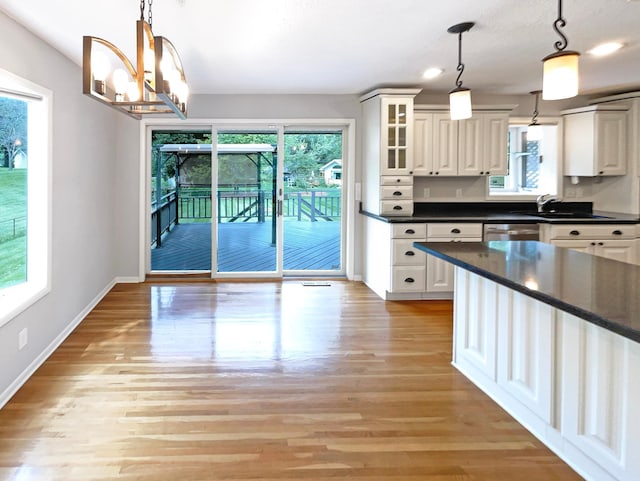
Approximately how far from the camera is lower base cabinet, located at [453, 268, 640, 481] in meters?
2.07

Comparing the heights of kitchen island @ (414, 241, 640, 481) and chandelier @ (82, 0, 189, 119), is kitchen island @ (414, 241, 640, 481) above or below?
below

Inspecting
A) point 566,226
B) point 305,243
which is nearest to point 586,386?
point 566,226

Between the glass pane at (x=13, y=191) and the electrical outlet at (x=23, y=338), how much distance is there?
337 millimetres

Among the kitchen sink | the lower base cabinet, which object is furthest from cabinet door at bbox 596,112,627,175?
the lower base cabinet

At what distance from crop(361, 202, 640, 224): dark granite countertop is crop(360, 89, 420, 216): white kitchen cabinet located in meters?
0.22

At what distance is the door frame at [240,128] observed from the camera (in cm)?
668

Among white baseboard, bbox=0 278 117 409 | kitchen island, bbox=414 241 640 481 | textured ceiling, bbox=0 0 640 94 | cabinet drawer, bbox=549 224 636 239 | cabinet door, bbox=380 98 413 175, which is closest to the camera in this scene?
kitchen island, bbox=414 241 640 481

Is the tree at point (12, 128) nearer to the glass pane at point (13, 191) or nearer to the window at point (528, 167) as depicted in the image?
the glass pane at point (13, 191)

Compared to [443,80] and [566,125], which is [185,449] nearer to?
[443,80]

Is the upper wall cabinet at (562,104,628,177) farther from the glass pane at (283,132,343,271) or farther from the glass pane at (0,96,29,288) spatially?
the glass pane at (0,96,29,288)

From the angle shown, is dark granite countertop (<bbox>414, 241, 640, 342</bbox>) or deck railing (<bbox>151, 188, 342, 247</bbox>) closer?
dark granite countertop (<bbox>414, 241, 640, 342</bbox>)

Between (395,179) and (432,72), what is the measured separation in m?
1.26

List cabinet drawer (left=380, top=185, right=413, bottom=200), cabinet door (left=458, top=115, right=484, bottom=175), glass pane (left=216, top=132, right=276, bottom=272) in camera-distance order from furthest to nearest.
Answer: glass pane (left=216, top=132, right=276, bottom=272)
cabinet door (left=458, top=115, right=484, bottom=175)
cabinet drawer (left=380, top=185, right=413, bottom=200)

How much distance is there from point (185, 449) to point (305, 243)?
4931 mm
